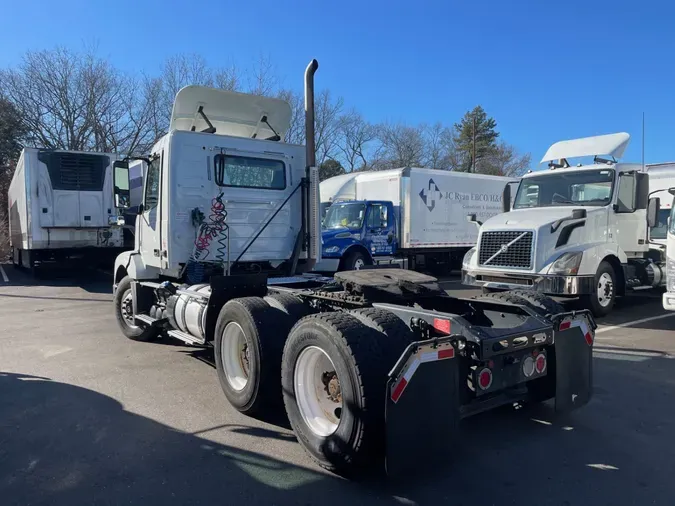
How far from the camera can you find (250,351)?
455cm

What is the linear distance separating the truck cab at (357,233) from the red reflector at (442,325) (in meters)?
10.6

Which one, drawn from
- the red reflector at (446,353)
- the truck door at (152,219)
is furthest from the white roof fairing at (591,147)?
the red reflector at (446,353)

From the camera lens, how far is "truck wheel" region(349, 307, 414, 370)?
11.4ft

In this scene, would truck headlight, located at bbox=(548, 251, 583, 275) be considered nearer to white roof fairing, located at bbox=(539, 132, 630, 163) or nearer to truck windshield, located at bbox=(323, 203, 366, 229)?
white roof fairing, located at bbox=(539, 132, 630, 163)

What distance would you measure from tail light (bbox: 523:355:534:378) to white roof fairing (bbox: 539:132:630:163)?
25.6 ft

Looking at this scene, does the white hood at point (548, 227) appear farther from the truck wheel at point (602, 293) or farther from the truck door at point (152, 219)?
the truck door at point (152, 219)

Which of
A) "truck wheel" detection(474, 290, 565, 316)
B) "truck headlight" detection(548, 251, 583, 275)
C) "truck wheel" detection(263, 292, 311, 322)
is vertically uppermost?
"truck headlight" detection(548, 251, 583, 275)

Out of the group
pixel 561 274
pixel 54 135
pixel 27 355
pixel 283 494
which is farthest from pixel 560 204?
pixel 54 135

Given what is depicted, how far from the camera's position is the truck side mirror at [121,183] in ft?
23.8

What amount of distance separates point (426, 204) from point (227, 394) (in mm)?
12718

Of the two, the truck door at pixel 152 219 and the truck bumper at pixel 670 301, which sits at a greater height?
the truck door at pixel 152 219

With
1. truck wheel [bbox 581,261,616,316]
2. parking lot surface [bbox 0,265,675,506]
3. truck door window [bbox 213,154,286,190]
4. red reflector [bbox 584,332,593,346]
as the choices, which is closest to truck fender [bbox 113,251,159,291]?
parking lot surface [bbox 0,265,675,506]

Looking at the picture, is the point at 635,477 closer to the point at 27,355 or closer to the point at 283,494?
the point at 283,494

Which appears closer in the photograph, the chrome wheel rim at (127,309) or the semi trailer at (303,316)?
the semi trailer at (303,316)
